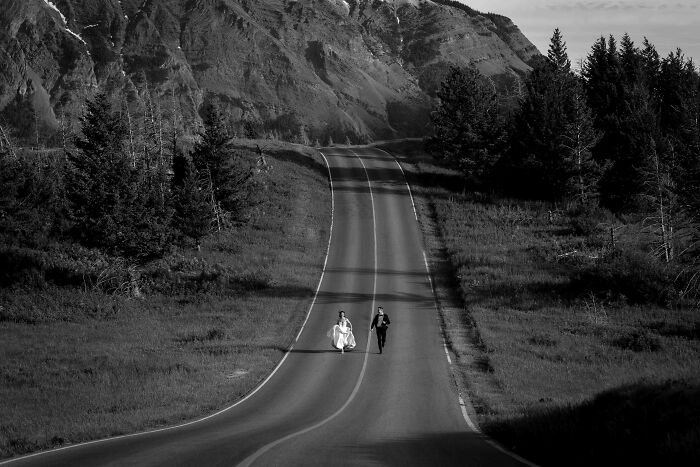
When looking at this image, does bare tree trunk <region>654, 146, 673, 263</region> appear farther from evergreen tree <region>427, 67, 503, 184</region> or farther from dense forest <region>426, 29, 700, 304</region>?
evergreen tree <region>427, 67, 503, 184</region>

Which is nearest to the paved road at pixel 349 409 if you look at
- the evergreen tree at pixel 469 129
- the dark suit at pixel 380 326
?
the dark suit at pixel 380 326

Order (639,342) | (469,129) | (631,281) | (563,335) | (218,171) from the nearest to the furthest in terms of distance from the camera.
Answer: (639,342)
(563,335)
(631,281)
(218,171)
(469,129)

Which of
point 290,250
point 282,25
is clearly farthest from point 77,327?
point 282,25

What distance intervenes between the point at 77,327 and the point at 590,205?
39296mm

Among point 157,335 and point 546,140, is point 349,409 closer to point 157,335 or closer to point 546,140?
point 157,335

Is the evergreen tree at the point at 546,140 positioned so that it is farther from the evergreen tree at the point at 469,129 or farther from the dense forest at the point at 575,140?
the evergreen tree at the point at 469,129

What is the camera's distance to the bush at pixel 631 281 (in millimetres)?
33438

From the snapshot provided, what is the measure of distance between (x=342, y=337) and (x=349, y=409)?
857cm

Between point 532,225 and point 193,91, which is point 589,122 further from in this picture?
point 193,91

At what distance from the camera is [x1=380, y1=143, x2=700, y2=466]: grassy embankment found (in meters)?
10.6

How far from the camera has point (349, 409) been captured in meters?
16.9

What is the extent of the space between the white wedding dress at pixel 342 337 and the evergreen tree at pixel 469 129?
35885mm

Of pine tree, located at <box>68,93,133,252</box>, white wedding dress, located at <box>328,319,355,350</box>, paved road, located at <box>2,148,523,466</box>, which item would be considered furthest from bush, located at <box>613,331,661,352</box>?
pine tree, located at <box>68,93,133,252</box>

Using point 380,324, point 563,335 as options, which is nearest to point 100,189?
point 380,324
